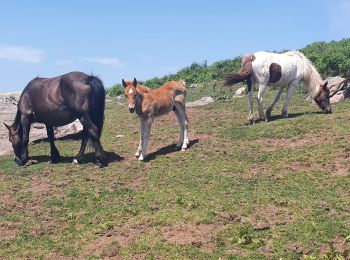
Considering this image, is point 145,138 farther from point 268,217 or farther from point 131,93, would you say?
point 268,217

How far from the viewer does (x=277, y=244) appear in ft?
23.6

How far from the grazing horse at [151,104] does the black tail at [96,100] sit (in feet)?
2.46

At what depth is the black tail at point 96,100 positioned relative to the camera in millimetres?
12873

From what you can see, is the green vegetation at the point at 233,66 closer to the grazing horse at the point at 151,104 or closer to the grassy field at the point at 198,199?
the grassy field at the point at 198,199

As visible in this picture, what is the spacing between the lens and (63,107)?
1328 cm

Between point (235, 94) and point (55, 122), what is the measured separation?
531 inches

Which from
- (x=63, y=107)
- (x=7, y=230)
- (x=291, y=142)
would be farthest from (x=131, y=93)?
(x=7, y=230)

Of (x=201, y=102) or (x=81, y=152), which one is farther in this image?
(x=201, y=102)

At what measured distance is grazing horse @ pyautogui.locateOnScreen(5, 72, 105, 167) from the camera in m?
12.9

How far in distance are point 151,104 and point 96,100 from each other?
1541 mm

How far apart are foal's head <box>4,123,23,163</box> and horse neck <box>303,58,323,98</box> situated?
1024cm

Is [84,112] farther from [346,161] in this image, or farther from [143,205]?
[346,161]

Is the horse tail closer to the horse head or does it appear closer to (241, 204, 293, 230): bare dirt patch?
the horse head

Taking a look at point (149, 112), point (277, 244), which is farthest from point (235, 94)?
point (277, 244)
